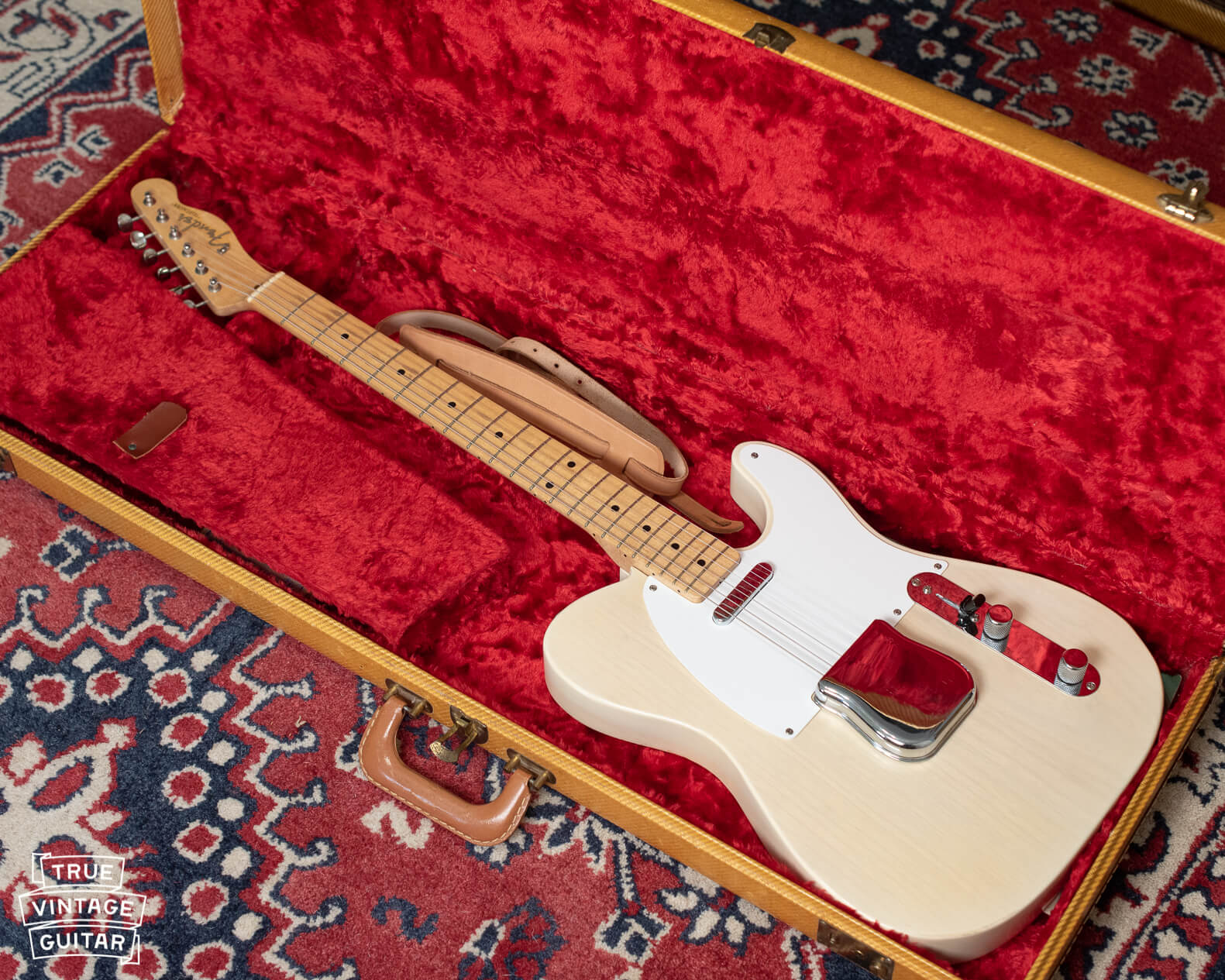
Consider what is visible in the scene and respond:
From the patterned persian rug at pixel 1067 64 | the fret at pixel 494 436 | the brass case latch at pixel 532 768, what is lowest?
the brass case latch at pixel 532 768

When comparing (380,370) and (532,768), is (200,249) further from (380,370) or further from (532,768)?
(532,768)

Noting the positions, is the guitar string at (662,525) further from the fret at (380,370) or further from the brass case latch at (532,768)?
the brass case latch at (532,768)

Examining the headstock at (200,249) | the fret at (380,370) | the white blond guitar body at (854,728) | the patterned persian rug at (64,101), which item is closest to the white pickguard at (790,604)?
the white blond guitar body at (854,728)

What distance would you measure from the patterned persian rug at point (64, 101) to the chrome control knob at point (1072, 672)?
1.64 metres

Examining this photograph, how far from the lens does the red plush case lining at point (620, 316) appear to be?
1.16 meters

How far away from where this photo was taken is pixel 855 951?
3.77 feet

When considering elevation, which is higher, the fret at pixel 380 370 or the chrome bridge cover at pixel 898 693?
the fret at pixel 380 370

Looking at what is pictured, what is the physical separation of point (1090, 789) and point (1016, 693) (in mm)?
120

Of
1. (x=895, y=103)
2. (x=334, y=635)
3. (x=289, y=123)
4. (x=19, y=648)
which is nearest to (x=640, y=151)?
(x=895, y=103)

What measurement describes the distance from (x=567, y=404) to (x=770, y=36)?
1.70ft

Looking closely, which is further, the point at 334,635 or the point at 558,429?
the point at 558,429

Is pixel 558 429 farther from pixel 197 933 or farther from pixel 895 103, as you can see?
pixel 197 933

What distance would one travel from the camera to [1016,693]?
123 cm

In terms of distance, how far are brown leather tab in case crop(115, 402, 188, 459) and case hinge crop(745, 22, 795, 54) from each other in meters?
0.85
